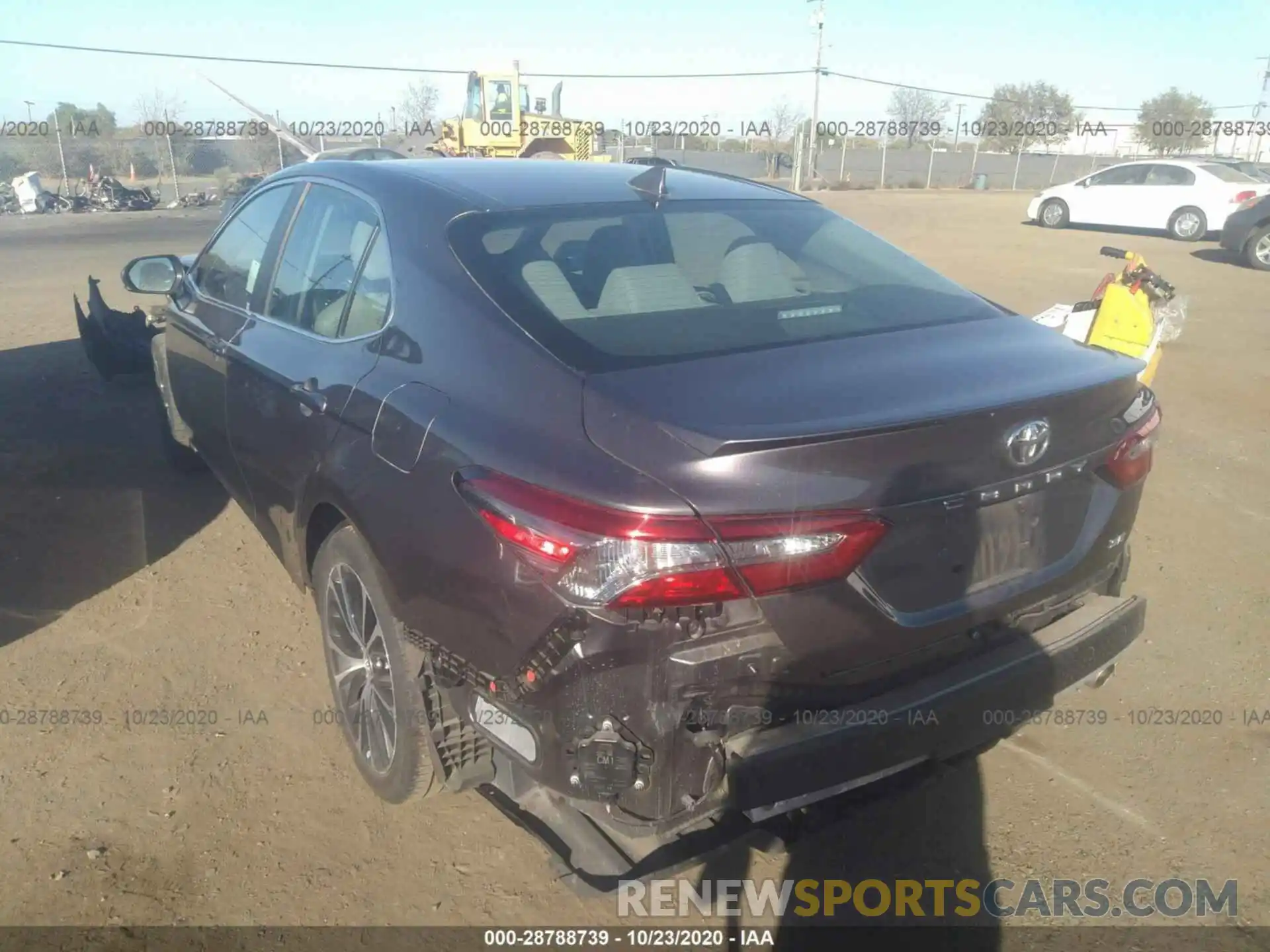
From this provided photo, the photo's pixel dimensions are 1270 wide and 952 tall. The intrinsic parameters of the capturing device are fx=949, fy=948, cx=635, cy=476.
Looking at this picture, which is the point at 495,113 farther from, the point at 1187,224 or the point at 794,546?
the point at 794,546

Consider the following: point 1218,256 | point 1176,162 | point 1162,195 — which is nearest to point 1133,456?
point 1218,256

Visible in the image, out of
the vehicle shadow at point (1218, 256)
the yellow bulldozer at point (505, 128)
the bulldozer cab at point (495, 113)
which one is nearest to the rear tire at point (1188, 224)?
the vehicle shadow at point (1218, 256)

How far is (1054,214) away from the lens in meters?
21.4

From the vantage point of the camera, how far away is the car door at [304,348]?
109 inches

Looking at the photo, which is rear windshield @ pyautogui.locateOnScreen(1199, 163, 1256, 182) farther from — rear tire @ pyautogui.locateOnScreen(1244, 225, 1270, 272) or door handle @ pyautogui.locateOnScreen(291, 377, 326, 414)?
door handle @ pyautogui.locateOnScreen(291, 377, 326, 414)

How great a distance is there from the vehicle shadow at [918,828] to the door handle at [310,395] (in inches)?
63.0

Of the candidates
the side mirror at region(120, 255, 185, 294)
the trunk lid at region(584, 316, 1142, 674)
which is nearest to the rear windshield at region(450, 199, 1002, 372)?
the trunk lid at region(584, 316, 1142, 674)

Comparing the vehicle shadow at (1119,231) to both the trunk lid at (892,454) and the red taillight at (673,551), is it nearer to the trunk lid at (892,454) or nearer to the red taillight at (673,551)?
the trunk lid at (892,454)

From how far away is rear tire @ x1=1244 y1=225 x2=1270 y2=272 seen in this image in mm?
15141

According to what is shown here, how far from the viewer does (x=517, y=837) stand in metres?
2.79

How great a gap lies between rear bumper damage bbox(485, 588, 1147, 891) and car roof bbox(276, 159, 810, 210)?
1.65 meters

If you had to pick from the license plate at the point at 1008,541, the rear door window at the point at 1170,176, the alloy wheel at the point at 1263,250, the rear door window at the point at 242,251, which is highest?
the rear door window at the point at 1170,176

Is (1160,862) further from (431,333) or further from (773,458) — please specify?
(431,333)

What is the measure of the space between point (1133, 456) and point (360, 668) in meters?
2.29
